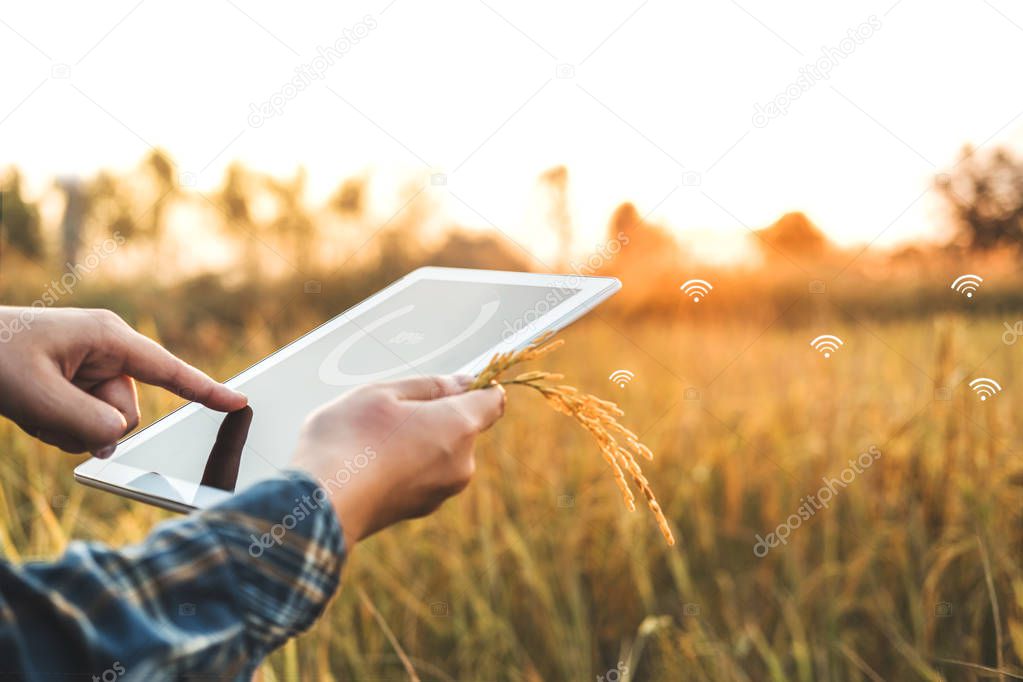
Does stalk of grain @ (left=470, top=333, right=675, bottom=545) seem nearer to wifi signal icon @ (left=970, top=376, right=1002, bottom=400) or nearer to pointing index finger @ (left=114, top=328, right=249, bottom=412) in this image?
pointing index finger @ (left=114, top=328, right=249, bottom=412)

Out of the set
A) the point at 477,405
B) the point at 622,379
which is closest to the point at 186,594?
the point at 477,405

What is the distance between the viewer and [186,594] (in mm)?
667

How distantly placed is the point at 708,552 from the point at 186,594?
1.77m

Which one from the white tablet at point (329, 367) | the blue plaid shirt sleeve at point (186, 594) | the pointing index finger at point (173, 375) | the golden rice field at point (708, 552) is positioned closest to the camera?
the blue plaid shirt sleeve at point (186, 594)

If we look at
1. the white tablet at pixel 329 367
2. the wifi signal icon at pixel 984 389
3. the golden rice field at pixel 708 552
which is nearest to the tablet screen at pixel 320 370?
the white tablet at pixel 329 367

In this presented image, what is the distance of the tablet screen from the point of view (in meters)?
1.08

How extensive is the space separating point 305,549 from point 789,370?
3231 millimetres

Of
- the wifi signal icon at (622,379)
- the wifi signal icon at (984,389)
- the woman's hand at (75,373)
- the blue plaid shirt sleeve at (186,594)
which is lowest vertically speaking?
the blue plaid shirt sleeve at (186,594)

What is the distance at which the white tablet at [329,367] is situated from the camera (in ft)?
3.50

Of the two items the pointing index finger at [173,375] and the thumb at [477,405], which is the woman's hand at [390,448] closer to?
the thumb at [477,405]

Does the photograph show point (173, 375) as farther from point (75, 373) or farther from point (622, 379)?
point (622, 379)

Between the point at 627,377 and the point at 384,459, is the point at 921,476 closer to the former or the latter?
the point at 627,377

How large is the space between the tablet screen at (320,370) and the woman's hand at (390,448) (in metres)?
0.22

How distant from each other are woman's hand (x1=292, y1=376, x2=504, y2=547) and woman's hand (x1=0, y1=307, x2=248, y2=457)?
18.0 inches
